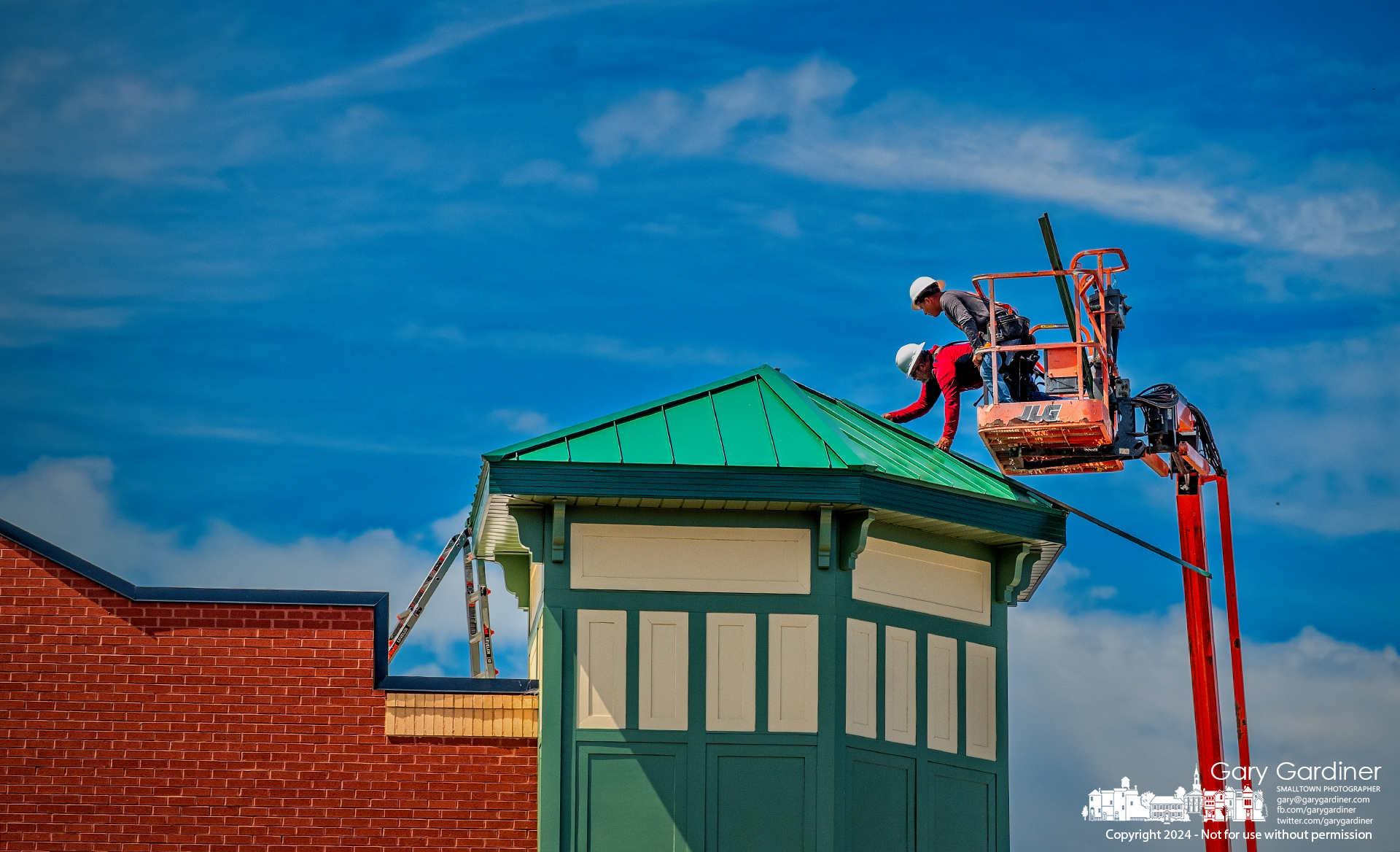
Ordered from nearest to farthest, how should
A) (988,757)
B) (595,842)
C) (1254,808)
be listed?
(595,842) → (988,757) → (1254,808)

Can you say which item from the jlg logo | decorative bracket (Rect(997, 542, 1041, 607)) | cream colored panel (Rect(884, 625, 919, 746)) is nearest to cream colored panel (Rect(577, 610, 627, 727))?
cream colored panel (Rect(884, 625, 919, 746))

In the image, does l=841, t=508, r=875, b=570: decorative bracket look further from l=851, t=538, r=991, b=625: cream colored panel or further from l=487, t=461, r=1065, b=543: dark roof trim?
l=851, t=538, r=991, b=625: cream colored panel

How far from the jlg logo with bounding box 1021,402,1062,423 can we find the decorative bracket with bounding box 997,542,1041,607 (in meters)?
1.90

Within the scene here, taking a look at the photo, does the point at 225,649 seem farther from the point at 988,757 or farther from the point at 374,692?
the point at 988,757

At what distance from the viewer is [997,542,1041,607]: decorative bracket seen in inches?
664

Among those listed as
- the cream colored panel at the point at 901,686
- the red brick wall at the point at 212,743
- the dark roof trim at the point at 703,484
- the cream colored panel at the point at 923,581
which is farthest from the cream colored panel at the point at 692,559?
the red brick wall at the point at 212,743

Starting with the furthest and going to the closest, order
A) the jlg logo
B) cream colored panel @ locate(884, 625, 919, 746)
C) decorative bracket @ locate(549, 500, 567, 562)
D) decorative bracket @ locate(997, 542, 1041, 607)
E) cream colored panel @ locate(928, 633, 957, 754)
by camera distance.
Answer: the jlg logo
decorative bracket @ locate(997, 542, 1041, 607)
cream colored panel @ locate(928, 633, 957, 754)
cream colored panel @ locate(884, 625, 919, 746)
decorative bracket @ locate(549, 500, 567, 562)

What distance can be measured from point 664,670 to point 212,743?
4204 millimetres

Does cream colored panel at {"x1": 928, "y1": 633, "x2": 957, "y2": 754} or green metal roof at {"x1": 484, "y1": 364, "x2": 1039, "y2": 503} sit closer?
green metal roof at {"x1": 484, "y1": 364, "x2": 1039, "y2": 503}

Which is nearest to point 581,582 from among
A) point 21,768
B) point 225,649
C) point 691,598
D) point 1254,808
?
point 691,598

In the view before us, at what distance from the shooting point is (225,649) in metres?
15.9

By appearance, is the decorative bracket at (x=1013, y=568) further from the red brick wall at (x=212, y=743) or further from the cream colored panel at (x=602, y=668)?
the red brick wall at (x=212, y=743)

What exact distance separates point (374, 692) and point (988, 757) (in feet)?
19.3

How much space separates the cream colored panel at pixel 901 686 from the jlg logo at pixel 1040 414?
3421 mm
